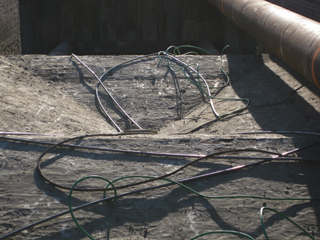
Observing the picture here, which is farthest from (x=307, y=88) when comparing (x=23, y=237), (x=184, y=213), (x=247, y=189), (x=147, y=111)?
(x=23, y=237)

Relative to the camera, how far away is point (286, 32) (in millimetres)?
4824

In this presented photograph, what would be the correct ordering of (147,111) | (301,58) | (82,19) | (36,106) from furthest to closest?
(82,19) → (147,111) → (36,106) → (301,58)

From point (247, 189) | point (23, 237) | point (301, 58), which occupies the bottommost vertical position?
point (23, 237)

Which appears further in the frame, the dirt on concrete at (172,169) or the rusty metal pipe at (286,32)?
the rusty metal pipe at (286,32)

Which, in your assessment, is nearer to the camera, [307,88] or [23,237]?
[23,237]

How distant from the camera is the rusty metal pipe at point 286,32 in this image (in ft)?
13.5

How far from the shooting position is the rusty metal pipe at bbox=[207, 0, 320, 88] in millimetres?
4121

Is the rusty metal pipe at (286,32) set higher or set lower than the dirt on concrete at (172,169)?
higher

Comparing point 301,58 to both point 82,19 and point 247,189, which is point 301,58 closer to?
point 247,189

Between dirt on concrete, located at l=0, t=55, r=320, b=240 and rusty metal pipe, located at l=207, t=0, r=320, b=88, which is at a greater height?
rusty metal pipe, located at l=207, t=0, r=320, b=88

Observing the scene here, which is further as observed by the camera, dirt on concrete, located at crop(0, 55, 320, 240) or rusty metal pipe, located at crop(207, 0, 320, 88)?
rusty metal pipe, located at crop(207, 0, 320, 88)

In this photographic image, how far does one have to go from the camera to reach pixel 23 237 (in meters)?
3.04

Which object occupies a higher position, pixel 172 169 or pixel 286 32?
pixel 286 32

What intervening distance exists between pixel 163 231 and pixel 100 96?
3428 millimetres
